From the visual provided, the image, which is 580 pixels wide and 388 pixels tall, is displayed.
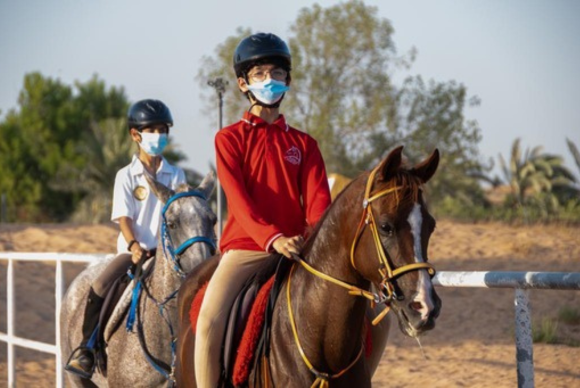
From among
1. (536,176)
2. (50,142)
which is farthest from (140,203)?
(50,142)

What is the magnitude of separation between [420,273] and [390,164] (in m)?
0.49

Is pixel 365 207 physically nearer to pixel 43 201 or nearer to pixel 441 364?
pixel 441 364

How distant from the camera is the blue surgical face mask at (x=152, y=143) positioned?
24.5 ft

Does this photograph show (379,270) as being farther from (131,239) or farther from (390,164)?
(131,239)

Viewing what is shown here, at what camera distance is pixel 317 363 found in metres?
4.00

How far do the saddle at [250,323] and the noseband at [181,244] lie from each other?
2002mm

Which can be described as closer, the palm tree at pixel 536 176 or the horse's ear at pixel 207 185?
the horse's ear at pixel 207 185

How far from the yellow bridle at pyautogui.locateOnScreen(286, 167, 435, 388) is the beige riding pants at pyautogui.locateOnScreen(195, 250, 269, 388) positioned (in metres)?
0.34

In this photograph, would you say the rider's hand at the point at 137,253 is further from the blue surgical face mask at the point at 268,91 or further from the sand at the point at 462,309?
the sand at the point at 462,309

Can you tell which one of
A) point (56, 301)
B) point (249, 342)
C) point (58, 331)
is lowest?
point (58, 331)

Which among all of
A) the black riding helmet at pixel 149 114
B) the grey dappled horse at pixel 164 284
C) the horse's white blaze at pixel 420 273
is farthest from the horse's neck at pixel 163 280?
the horse's white blaze at pixel 420 273

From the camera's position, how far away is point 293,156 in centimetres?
460

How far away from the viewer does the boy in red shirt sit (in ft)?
14.4

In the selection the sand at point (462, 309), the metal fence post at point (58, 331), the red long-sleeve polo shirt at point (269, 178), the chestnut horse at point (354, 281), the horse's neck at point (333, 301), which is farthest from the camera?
the sand at point (462, 309)
